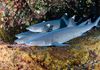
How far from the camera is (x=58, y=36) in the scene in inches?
190

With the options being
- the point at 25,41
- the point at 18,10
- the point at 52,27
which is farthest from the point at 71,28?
the point at 18,10

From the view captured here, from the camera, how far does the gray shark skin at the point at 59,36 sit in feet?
14.9

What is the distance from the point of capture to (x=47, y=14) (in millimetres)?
5953

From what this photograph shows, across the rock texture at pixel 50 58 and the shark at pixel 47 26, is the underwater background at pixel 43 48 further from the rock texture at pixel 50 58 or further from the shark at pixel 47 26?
the shark at pixel 47 26

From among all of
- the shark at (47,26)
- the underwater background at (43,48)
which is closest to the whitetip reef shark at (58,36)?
the underwater background at (43,48)

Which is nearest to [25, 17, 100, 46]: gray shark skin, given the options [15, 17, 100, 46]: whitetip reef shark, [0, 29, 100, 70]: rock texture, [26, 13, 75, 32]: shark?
[15, 17, 100, 46]: whitetip reef shark

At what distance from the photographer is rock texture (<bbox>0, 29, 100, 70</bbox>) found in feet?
13.0

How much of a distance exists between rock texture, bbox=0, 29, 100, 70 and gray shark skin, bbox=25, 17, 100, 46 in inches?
9.2

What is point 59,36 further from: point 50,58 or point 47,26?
point 50,58

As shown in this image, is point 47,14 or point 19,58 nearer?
point 19,58

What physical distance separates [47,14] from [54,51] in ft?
6.23

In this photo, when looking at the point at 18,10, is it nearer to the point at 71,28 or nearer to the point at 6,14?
the point at 6,14

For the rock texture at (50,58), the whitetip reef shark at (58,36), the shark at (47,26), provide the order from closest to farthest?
the rock texture at (50,58) < the whitetip reef shark at (58,36) < the shark at (47,26)

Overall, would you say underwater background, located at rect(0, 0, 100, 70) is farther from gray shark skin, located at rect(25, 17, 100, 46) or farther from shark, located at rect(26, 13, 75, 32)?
shark, located at rect(26, 13, 75, 32)
